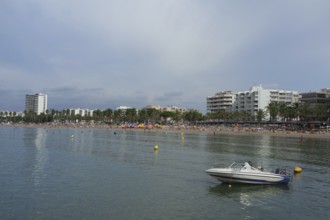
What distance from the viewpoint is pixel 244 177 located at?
3103cm

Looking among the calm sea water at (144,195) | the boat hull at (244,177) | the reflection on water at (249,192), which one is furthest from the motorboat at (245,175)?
the calm sea water at (144,195)

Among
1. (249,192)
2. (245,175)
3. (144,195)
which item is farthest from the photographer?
(245,175)

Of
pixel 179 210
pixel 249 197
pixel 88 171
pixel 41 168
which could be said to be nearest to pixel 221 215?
pixel 179 210

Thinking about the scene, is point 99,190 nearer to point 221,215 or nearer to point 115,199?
point 115,199

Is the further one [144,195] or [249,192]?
[249,192]

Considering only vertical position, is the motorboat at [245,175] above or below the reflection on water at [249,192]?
above

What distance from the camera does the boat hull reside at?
30.9 metres

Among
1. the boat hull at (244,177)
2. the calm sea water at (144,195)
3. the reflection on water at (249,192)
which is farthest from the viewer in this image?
the boat hull at (244,177)

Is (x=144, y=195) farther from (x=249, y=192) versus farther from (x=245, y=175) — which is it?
(x=245, y=175)

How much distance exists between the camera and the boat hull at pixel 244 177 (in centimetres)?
3092

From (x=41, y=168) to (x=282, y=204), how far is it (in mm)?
27167

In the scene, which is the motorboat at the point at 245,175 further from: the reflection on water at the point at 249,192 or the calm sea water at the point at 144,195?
the calm sea water at the point at 144,195

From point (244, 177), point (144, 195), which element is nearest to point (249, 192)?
point (244, 177)

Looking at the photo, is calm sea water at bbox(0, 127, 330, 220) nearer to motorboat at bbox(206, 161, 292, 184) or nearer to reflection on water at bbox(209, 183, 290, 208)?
reflection on water at bbox(209, 183, 290, 208)
